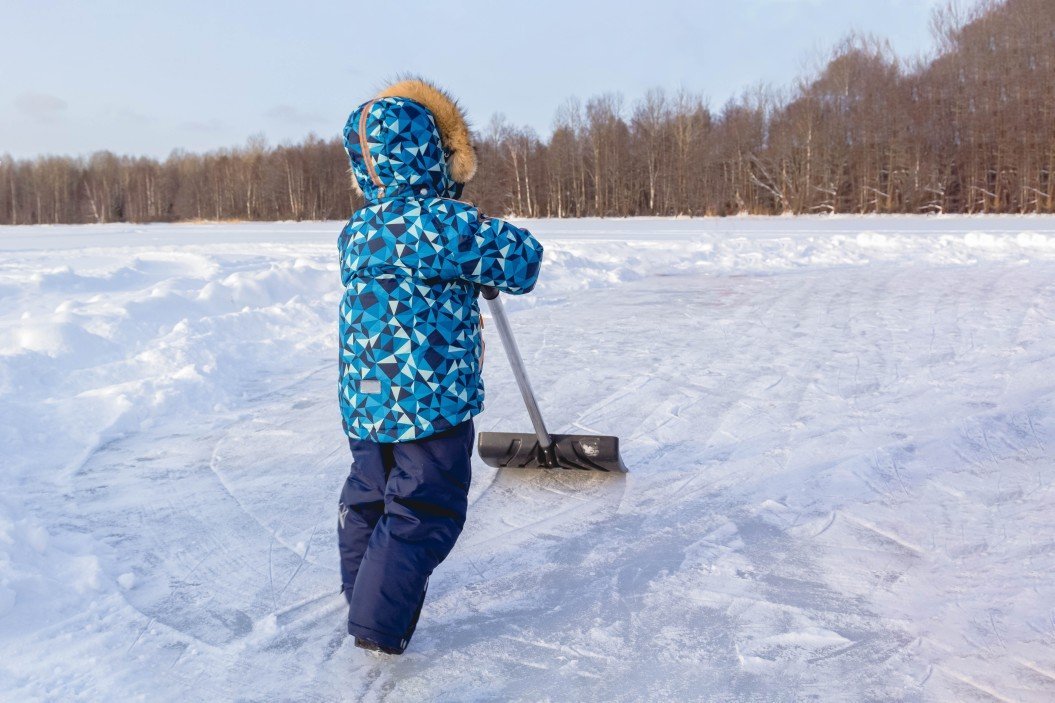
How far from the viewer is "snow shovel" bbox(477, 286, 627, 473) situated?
11.1ft

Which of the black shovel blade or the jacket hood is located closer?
the jacket hood

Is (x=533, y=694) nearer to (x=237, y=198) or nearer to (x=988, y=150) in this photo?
(x=988, y=150)

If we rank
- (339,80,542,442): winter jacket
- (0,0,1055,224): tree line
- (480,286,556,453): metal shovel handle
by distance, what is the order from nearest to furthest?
1. (339,80,542,442): winter jacket
2. (480,286,556,453): metal shovel handle
3. (0,0,1055,224): tree line

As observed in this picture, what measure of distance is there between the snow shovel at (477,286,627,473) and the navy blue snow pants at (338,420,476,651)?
3.86ft

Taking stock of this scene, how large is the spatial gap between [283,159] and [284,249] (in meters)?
41.9

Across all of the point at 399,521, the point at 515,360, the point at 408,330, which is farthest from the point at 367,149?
the point at 515,360

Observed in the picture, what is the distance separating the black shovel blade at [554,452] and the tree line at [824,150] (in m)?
23.1

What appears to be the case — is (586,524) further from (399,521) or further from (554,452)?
(399,521)

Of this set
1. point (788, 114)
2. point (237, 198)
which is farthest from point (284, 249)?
point (237, 198)

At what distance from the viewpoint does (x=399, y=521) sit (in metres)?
2.04

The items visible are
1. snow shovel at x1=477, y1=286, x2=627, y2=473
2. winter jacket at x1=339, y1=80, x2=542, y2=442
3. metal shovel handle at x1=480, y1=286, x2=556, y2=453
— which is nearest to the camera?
winter jacket at x1=339, y1=80, x2=542, y2=442

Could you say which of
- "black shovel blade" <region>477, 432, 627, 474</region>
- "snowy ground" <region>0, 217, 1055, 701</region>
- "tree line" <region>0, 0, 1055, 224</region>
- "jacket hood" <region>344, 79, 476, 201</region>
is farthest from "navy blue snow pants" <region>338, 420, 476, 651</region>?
"tree line" <region>0, 0, 1055, 224</region>

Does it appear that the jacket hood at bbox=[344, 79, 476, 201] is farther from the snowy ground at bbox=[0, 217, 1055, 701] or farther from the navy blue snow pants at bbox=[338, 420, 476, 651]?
the snowy ground at bbox=[0, 217, 1055, 701]

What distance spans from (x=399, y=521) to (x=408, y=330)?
1.58 ft
